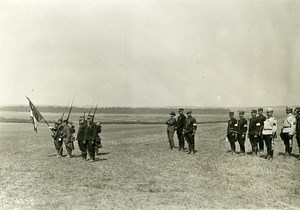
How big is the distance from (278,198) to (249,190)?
666mm

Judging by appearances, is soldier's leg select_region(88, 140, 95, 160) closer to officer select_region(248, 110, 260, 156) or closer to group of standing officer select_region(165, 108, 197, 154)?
group of standing officer select_region(165, 108, 197, 154)

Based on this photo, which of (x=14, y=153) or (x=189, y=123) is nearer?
(x=189, y=123)

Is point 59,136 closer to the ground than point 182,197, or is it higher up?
higher up

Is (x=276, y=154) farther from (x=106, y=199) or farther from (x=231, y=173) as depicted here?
(x=106, y=199)

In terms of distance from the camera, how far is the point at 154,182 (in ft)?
28.4

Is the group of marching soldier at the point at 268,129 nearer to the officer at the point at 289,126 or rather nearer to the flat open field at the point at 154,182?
the officer at the point at 289,126

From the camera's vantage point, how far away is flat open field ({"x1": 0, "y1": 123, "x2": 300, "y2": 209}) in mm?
7258

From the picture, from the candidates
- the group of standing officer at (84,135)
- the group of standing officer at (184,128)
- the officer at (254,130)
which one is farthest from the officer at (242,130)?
the group of standing officer at (84,135)

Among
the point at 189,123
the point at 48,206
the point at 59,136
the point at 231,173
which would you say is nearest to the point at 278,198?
the point at 231,173

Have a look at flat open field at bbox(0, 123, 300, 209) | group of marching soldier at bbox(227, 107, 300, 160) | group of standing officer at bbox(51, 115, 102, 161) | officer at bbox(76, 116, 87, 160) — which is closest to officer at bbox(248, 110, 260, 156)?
group of marching soldier at bbox(227, 107, 300, 160)

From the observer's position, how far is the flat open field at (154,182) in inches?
286

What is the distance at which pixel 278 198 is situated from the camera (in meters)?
7.46

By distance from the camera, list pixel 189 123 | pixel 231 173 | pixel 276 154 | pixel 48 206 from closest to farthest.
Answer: pixel 48 206, pixel 231 173, pixel 276 154, pixel 189 123

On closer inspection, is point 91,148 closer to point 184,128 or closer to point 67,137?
point 67,137
